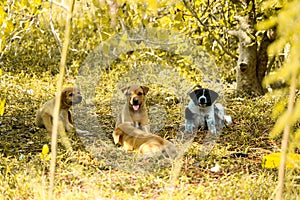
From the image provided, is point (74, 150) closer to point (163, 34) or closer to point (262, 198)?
point (262, 198)

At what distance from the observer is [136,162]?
15.1 ft

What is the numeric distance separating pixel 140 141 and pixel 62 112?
1.35m

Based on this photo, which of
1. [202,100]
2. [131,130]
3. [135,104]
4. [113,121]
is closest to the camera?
[131,130]

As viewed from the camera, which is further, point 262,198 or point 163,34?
point 163,34

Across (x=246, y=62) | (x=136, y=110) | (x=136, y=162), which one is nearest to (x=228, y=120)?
(x=136, y=110)

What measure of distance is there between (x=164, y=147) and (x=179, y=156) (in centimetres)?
15

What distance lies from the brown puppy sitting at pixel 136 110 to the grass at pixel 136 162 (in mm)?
207

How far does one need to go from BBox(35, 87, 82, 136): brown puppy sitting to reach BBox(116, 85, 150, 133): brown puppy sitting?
512 millimetres

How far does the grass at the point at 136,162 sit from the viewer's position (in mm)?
3713

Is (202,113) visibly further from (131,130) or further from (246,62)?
(246,62)

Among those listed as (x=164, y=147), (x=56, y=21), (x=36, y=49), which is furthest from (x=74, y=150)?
(x=56, y=21)

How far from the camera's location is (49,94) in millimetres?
7504

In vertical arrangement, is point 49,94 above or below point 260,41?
below

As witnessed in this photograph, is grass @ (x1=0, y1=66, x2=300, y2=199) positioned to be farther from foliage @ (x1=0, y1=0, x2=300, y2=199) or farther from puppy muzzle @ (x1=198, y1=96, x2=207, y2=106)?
puppy muzzle @ (x1=198, y1=96, x2=207, y2=106)
